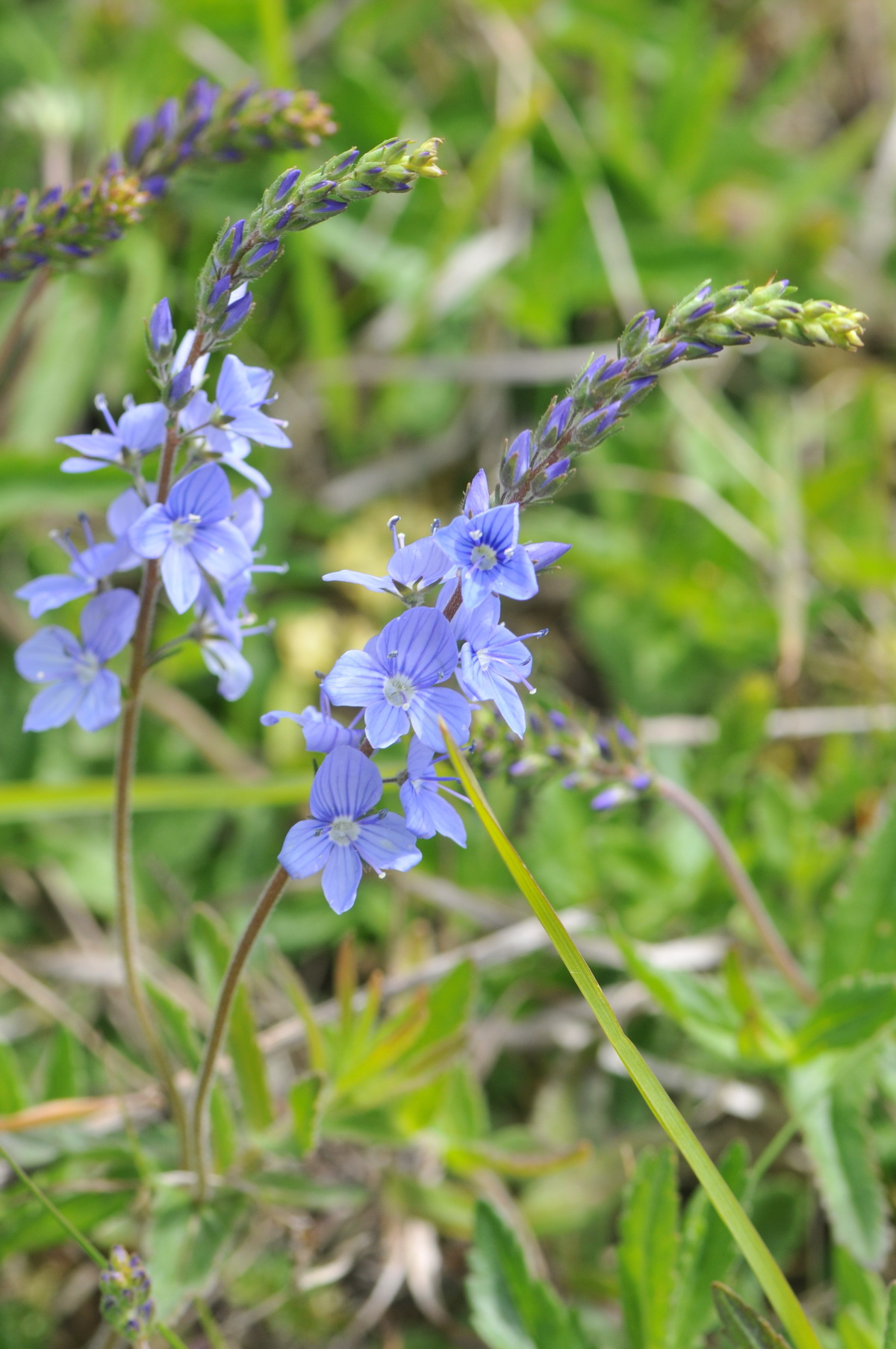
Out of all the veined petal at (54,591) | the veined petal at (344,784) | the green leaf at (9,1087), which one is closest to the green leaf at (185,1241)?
the green leaf at (9,1087)

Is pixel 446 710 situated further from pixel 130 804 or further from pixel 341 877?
pixel 130 804

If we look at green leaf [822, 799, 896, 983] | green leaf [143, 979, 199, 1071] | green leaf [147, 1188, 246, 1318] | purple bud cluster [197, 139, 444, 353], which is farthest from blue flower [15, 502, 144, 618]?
green leaf [822, 799, 896, 983]

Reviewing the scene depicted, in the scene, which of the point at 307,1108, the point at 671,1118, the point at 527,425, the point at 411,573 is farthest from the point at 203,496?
the point at 527,425

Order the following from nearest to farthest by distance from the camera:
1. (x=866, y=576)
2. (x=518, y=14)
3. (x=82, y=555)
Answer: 1. (x=82, y=555)
2. (x=866, y=576)
3. (x=518, y=14)

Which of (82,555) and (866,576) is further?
(866,576)

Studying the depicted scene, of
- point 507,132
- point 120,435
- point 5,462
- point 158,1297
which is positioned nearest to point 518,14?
point 507,132

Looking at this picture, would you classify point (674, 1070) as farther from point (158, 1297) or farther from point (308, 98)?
point (308, 98)

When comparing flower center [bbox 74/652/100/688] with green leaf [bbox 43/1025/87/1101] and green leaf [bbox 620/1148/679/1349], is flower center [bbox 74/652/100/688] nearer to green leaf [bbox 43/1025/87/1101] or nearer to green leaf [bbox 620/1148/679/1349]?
green leaf [bbox 43/1025/87/1101]
